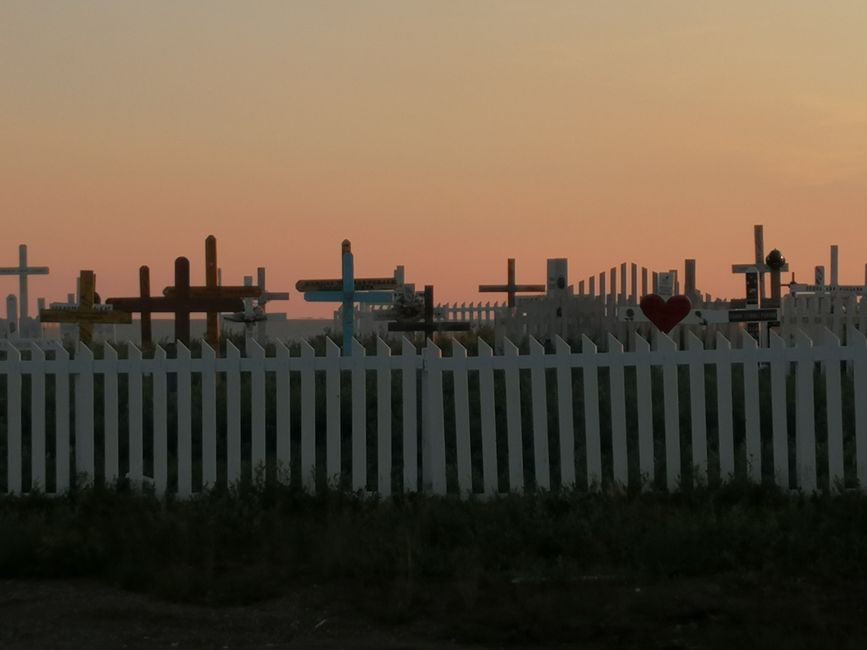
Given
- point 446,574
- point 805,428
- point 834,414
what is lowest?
point 446,574

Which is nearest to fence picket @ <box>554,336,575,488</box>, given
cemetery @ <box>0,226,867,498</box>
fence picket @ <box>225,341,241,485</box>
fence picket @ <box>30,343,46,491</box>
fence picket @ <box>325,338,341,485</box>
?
cemetery @ <box>0,226,867,498</box>

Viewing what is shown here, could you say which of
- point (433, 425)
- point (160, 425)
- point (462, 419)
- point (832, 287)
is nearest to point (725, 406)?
point (462, 419)

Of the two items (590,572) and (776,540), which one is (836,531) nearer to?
(776,540)

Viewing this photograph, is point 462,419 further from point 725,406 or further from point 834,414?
point 834,414

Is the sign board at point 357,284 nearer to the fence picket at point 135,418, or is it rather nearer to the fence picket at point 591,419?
the fence picket at point 135,418

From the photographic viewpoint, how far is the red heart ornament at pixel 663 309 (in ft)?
44.9

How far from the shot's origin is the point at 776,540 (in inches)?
332

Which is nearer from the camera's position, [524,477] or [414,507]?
[414,507]

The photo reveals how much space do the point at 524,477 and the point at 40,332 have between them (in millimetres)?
17800

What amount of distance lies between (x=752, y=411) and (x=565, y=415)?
141 cm

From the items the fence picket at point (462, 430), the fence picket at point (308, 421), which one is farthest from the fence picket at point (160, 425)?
the fence picket at point (462, 430)

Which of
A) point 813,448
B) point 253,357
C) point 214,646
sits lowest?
point 214,646

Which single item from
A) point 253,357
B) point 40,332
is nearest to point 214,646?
point 253,357

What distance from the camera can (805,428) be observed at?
1055cm
